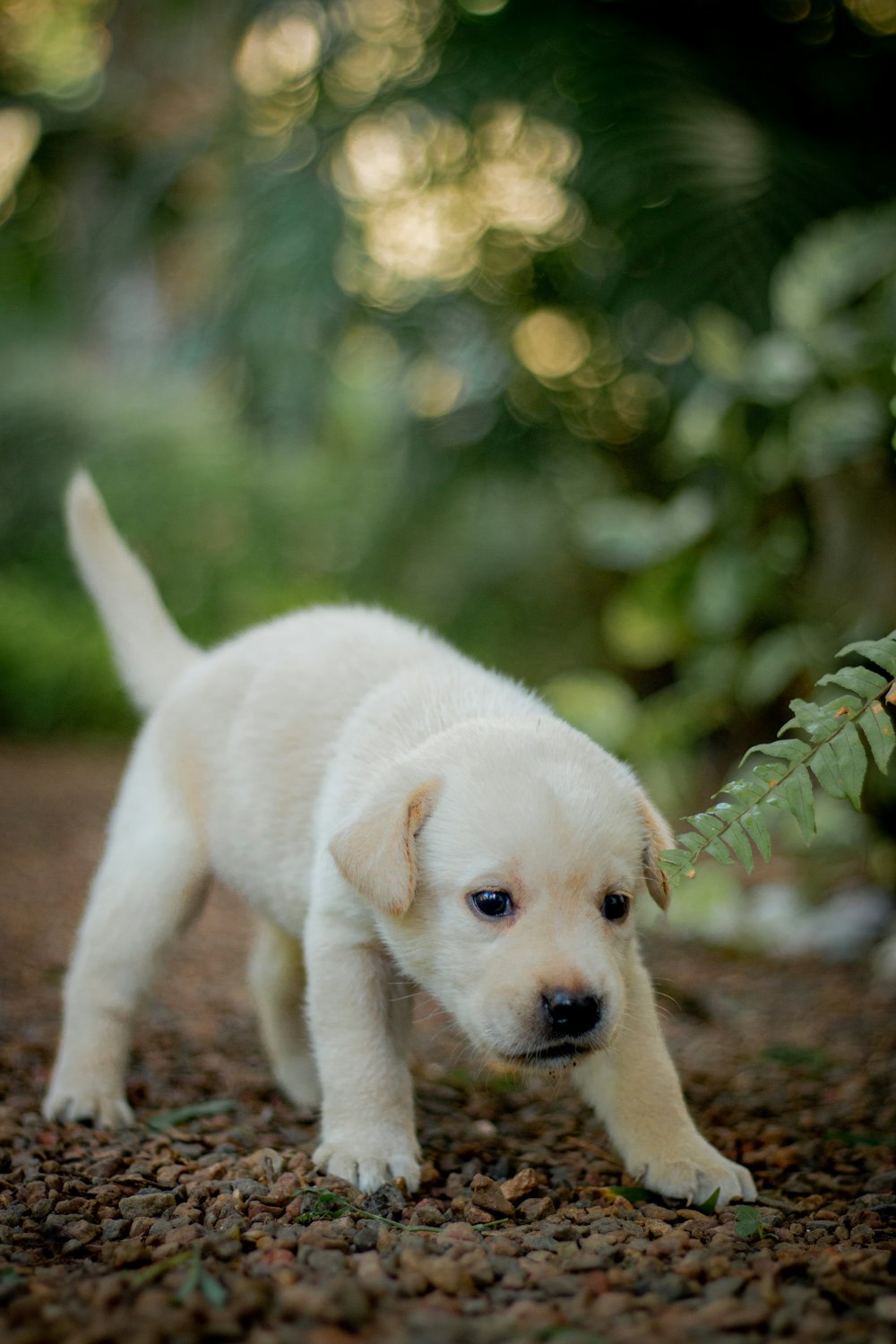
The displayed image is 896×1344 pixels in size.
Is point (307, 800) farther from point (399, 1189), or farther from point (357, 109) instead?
point (357, 109)

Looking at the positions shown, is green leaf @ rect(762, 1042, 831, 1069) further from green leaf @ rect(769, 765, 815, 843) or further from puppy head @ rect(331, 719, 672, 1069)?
green leaf @ rect(769, 765, 815, 843)

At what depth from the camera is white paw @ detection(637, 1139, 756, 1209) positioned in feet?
7.64

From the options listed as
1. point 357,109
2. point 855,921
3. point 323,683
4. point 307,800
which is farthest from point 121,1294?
point 357,109

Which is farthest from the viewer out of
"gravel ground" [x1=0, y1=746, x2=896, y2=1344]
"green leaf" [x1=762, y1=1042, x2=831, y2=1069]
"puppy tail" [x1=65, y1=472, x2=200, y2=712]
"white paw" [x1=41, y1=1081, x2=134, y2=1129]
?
"puppy tail" [x1=65, y1=472, x2=200, y2=712]

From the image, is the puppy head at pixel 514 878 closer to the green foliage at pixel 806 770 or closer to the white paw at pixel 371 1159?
the green foliage at pixel 806 770

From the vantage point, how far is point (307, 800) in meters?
2.93

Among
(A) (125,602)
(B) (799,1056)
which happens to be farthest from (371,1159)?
(A) (125,602)

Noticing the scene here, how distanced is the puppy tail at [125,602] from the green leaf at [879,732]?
2.09 m

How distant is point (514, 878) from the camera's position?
2.24m

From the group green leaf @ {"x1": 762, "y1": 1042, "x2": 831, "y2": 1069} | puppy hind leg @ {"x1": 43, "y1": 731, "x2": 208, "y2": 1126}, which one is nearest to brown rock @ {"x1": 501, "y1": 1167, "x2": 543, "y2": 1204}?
puppy hind leg @ {"x1": 43, "y1": 731, "x2": 208, "y2": 1126}

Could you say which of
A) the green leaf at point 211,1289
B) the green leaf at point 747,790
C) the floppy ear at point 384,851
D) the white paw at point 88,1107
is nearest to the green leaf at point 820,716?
the green leaf at point 747,790

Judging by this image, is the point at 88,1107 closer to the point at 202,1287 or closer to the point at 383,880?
the point at 383,880

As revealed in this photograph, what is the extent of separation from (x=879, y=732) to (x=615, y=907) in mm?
604

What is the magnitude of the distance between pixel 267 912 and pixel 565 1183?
107cm
